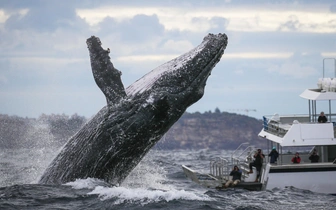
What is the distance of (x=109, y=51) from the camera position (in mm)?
11281

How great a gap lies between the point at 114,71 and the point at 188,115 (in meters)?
146

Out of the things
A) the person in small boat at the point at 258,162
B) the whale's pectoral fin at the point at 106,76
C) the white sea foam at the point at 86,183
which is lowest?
the white sea foam at the point at 86,183

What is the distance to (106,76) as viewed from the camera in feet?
36.4

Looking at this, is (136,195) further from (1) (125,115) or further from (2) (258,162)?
(2) (258,162)

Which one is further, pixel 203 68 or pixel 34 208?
pixel 203 68

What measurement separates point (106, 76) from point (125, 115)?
72 centimetres

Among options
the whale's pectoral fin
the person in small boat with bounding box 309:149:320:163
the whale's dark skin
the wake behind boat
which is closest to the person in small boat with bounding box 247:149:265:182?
the wake behind boat

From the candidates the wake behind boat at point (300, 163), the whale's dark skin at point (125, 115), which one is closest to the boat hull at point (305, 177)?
the wake behind boat at point (300, 163)

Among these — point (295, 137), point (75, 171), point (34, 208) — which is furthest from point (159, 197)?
point (295, 137)

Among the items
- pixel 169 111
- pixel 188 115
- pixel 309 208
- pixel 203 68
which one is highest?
pixel 188 115

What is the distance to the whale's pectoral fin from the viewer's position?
1111 centimetres

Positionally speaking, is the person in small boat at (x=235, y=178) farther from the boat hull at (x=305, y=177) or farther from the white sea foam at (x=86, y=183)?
the white sea foam at (x=86, y=183)

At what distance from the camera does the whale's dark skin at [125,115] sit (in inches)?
434

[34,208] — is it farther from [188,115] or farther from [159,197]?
[188,115]
